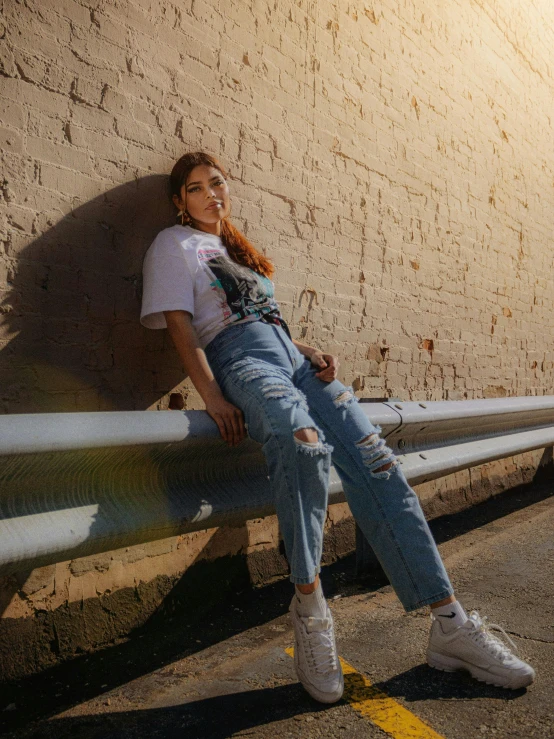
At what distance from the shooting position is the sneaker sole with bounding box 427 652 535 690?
174 cm

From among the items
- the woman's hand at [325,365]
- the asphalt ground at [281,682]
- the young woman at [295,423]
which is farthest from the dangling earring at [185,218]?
the asphalt ground at [281,682]

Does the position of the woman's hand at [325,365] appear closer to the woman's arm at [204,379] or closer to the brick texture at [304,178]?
the woman's arm at [204,379]

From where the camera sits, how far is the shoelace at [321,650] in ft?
5.58

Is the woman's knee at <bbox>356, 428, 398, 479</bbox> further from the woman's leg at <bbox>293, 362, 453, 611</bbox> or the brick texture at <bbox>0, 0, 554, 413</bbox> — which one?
the brick texture at <bbox>0, 0, 554, 413</bbox>

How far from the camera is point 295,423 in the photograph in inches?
70.8

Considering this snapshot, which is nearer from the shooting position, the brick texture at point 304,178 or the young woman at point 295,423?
the young woman at point 295,423

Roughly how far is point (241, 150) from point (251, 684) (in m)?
2.26

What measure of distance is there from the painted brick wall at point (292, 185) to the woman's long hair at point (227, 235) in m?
0.11

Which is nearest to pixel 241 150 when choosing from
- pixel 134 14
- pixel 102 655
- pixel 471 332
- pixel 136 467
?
pixel 134 14

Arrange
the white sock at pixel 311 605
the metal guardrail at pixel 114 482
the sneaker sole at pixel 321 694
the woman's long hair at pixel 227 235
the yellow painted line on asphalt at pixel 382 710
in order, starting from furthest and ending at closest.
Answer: the woman's long hair at pixel 227 235 < the white sock at pixel 311 605 < the sneaker sole at pixel 321 694 < the yellow painted line on asphalt at pixel 382 710 < the metal guardrail at pixel 114 482

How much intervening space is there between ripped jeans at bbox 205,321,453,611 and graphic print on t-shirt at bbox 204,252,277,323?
50 mm

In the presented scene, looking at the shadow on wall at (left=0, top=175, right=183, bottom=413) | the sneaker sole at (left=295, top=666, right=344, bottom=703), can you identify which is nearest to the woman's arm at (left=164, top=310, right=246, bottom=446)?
the shadow on wall at (left=0, top=175, right=183, bottom=413)

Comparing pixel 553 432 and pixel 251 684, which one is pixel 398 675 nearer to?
pixel 251 684

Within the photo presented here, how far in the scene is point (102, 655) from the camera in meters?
2.07
